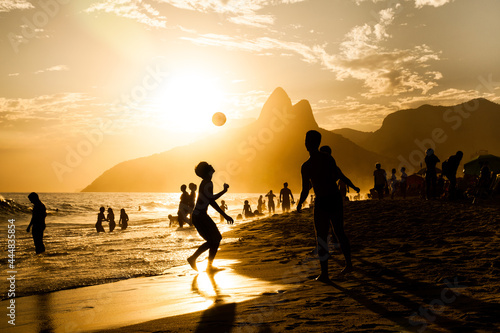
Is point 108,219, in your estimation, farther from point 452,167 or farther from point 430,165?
point 452,167

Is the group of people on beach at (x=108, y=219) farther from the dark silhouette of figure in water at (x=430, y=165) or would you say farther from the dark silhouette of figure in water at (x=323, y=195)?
the dark silhouette of figure in water at (x=323, y=195)

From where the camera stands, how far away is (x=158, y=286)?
6402 millimetres

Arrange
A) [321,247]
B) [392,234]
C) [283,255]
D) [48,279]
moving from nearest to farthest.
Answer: [321,247] < [48,279] < [283,255] < [392,234]

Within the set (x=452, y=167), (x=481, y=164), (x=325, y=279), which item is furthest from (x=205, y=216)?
(x=481, y=164)

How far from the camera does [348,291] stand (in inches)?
188

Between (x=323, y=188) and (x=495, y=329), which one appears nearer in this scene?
(x=495, y=329)

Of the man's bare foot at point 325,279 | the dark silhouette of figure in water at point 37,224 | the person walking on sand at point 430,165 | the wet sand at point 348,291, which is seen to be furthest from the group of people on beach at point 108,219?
the man's bare foot at point 325,279

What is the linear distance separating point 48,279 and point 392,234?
25.5ft

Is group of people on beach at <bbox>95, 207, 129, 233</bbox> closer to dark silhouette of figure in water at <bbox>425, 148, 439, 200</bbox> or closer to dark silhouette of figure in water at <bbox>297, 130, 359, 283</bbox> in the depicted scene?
dark silhouette of figure in water at <bbox>425, 148, 439, 200</bbox>

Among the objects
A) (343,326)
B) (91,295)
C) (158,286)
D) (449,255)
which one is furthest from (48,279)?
(449,255)

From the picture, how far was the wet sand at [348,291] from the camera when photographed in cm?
352

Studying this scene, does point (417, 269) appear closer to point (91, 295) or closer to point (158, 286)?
point (158, 286)

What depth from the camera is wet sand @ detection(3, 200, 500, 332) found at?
139 inches

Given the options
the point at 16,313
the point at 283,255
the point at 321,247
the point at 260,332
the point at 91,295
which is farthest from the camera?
the point at 283,255
